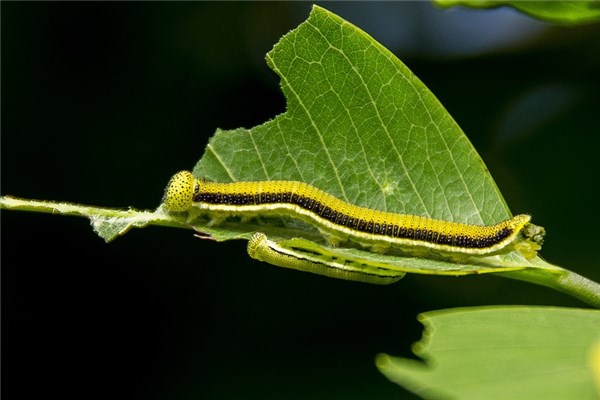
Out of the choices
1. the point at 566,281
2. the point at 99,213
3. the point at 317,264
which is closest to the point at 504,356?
the point at 566,281

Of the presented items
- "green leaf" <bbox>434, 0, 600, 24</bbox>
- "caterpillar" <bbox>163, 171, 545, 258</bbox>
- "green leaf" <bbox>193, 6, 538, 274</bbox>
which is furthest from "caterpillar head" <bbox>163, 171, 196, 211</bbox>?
"green leaf" <bbox>434, 0, 600, 24</bbox>

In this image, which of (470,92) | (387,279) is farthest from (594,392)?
(470,92)

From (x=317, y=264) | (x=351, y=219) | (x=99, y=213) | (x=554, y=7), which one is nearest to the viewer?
(x=554, y=7)

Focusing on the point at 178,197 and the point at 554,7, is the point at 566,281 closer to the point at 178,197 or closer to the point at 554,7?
the point at 554,7

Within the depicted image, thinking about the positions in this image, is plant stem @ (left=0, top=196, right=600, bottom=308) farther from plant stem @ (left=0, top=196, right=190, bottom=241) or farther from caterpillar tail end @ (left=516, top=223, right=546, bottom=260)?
caterpillar tail end @ (left=516, top=223, right=546, bottom=260)

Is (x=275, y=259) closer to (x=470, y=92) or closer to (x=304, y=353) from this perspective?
(x=304, y=353)

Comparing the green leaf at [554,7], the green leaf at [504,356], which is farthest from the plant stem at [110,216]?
the green leaf at [554,7]
